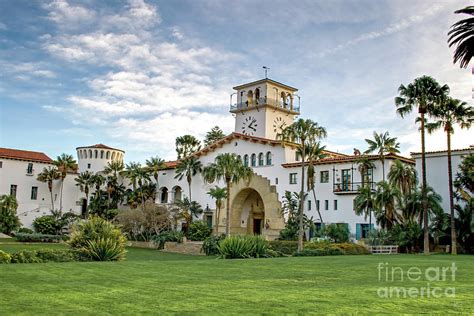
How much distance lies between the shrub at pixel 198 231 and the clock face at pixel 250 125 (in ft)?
51.3

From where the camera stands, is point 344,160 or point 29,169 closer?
point 344,160

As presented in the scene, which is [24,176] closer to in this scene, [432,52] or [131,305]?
[432,52]

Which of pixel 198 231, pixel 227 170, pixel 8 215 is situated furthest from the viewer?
pixel 8 215

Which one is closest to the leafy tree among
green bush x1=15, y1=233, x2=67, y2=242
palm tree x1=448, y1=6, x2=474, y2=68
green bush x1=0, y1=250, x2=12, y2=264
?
green bush x1=15, y1=233, x2=67, y2=242

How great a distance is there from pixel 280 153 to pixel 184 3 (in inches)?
1231

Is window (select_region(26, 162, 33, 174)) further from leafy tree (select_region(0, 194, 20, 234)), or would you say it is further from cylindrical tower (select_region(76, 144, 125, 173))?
cylindrical tower (select_region(76, 144, 125, 173))

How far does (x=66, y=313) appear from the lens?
7.93 meters

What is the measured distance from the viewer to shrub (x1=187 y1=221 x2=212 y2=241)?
179 feet

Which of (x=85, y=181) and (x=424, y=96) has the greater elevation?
(x=424, y=96)

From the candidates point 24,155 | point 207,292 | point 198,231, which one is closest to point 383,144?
point 198,231

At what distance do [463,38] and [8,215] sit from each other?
57.1 m

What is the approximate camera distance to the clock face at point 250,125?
65375mm

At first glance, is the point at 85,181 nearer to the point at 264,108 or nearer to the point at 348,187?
the point at 264,108

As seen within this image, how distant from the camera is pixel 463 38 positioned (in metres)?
19.9
